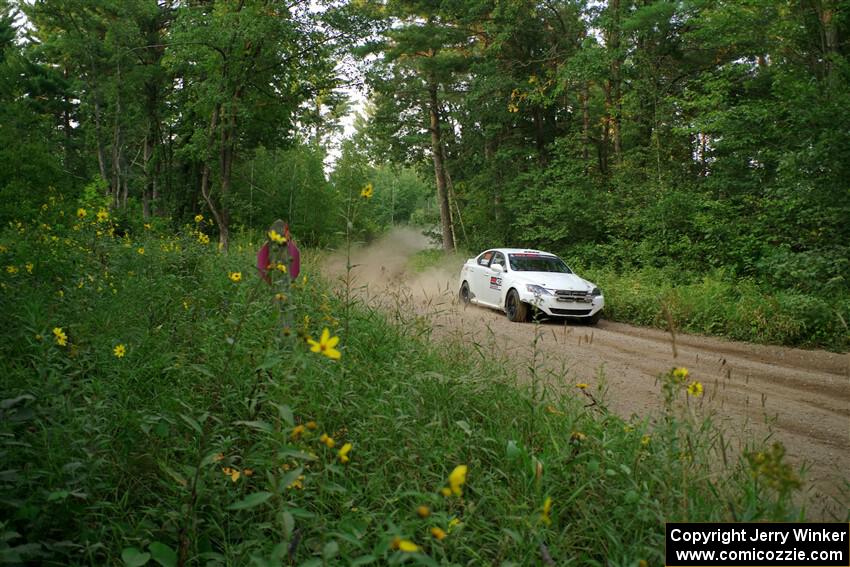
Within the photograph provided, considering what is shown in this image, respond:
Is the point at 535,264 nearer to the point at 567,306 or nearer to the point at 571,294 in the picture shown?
the point at 571,294

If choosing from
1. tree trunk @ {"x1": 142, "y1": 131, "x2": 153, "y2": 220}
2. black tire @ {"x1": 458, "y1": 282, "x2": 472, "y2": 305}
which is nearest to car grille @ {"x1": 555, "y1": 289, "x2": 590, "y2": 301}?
black tire @ {"x1": 458, "y1": 282, "x2": 472, "y2": 305}

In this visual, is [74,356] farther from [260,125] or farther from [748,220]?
[260,125]

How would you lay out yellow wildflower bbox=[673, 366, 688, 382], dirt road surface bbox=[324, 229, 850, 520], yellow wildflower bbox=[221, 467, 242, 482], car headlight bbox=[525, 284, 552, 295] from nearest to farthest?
yellow wildflower bbox=[673, 366, 688, 382] < yellow wildflower bbox=[221, 467, 242, 482] < dirt road surface bbox=[324, 229, 850, 520] < car headlight bbox=[525, 284, 552, 295]

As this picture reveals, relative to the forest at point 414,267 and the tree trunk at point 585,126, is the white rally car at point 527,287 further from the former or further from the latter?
the tree trunk at point 585,126

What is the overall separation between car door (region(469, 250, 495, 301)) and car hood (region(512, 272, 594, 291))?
53.3 inches

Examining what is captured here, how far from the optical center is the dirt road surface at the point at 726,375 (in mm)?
4477

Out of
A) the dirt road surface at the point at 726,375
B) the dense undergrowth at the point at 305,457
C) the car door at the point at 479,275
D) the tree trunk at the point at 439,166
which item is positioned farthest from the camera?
the tree trunk at the point at 439,166

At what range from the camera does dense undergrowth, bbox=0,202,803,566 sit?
8.05 ft

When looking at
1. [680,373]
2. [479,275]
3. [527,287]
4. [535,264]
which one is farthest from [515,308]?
[680,373]

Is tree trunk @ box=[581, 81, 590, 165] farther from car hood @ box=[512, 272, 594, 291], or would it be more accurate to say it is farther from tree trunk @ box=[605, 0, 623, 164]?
car hood @ box=[512, 272, 594, 291]

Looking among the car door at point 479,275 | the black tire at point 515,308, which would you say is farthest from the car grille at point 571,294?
the car door at point 479,275

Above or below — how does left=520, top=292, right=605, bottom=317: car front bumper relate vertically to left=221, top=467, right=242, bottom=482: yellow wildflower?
below

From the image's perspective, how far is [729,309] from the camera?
11.3 meters

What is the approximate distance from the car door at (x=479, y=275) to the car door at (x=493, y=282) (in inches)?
1.1
